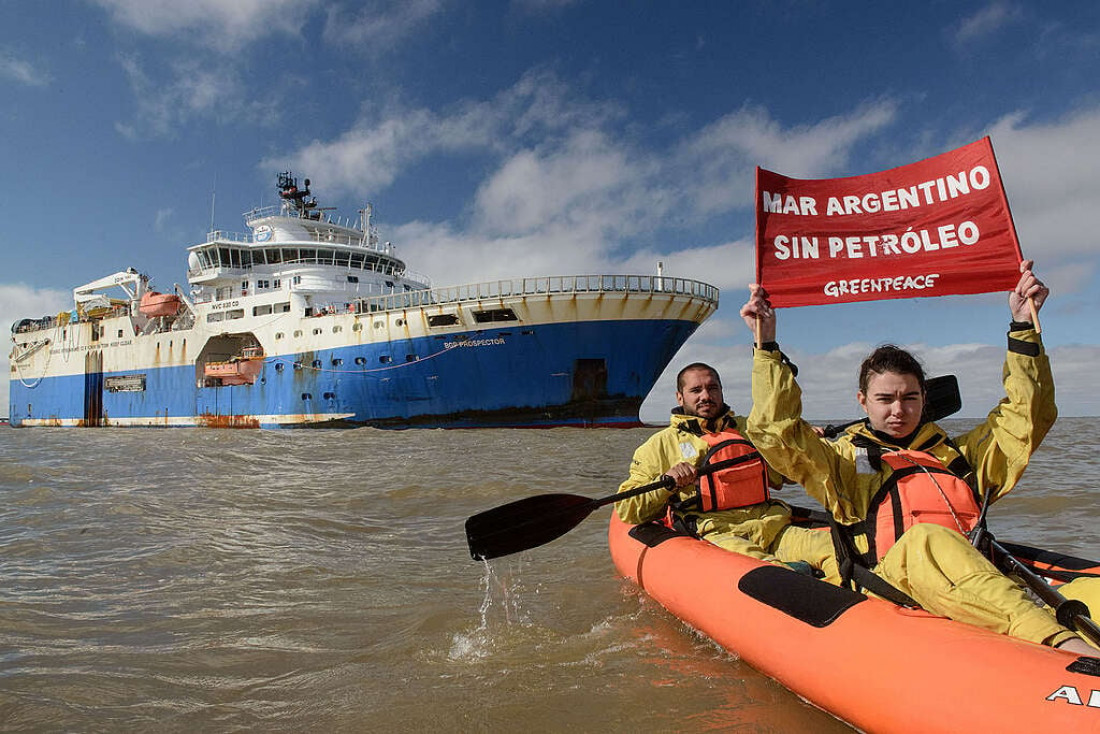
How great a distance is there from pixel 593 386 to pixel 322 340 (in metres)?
9.43

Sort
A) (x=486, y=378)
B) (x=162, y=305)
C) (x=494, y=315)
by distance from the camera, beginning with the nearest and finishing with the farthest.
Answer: (x=494, y=315)
(x=486, y=378)
(x=162, y=305)

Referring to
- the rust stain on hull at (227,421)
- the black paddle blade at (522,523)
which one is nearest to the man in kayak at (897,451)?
the black paddle blade at (522,523)

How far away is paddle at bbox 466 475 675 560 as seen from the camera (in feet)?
12.4

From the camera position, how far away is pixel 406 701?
8.48 feet

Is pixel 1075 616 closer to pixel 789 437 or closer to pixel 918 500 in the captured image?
pixel 918 500

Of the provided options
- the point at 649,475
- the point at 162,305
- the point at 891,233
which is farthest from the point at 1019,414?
the point at 162,305

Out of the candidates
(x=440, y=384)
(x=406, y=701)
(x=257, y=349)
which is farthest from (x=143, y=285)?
(x=406, y=701)

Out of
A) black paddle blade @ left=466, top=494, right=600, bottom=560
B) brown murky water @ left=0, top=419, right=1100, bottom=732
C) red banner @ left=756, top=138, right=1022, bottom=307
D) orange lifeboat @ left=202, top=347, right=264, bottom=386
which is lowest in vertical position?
brown murky water @ left=0, top=419, right=1100, bottom=732

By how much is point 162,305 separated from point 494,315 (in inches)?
622

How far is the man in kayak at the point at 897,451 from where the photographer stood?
8.21 feet

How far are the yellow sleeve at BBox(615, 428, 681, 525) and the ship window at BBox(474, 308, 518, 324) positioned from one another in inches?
611

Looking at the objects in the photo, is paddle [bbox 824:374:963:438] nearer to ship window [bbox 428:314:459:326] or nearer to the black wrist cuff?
the black wrist cuff

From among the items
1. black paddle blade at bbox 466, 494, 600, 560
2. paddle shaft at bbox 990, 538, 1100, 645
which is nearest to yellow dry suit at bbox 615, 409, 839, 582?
black paddle blade at bbox 466, 494, 600, 560

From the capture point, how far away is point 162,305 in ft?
86.6
